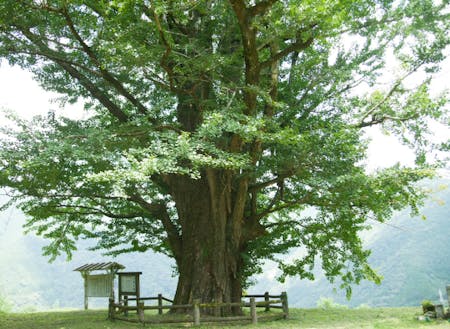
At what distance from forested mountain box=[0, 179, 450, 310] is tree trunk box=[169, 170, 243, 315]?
2337 cm

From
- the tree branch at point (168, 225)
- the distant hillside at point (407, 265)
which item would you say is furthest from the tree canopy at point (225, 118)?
the distant hillside at point (407, 265)

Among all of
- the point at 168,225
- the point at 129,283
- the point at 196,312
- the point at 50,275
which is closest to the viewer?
the point at 196,312

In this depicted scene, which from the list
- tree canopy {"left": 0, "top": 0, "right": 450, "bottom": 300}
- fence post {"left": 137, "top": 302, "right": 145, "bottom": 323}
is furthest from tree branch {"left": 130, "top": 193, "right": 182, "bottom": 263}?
fence post {"left": 137, "top": 302, "right": 145, "bottom": 323}

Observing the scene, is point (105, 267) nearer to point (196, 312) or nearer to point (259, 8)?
point (196, 312)

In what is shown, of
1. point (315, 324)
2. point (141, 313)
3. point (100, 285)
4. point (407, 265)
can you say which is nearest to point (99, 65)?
point (141, 313)

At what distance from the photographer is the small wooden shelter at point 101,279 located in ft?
40.4

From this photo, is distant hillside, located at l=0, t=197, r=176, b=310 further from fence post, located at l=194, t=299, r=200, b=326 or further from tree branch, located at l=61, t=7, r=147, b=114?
fence post, located at l=194, t=299, r=200, b=326

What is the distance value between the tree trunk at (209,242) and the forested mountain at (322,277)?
23366mm

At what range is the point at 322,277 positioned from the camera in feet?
156

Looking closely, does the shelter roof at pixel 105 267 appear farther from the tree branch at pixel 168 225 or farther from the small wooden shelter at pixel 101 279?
the tree branch at pixel 168 225

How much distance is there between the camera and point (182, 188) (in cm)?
1118

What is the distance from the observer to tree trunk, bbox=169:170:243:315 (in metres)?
9.97

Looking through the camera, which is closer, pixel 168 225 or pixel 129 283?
pixel 168 225

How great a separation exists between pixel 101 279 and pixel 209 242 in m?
4.23
